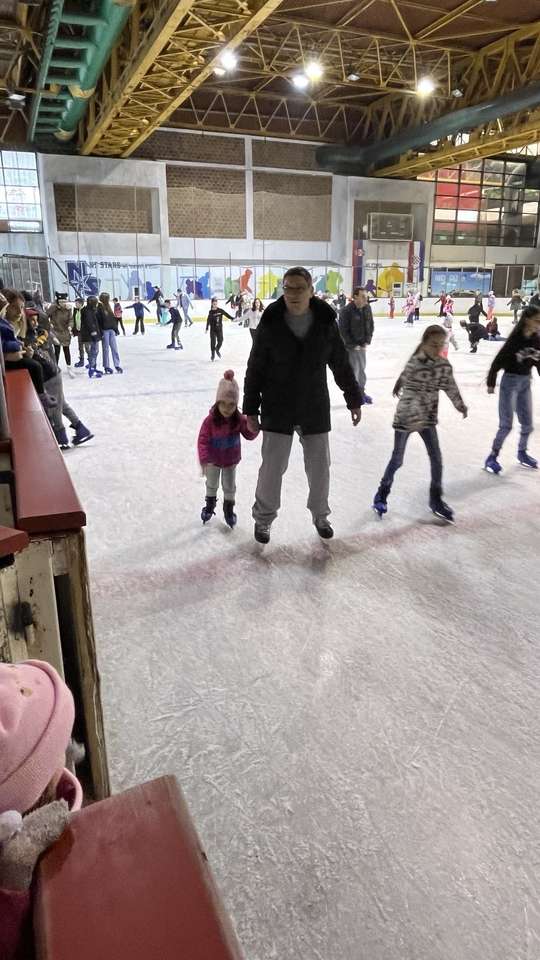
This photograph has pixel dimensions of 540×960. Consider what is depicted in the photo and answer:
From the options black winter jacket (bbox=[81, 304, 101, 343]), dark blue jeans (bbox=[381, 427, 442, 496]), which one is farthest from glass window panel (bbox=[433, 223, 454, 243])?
dark blue jeans (bbox=[381, 427, 442, 496])

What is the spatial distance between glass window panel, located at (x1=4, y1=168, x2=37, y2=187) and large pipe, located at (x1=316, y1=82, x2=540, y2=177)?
10.5 metres

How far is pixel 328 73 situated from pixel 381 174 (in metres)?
7.41

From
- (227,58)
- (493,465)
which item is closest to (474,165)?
(227,58)

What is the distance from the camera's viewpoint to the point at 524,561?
3340 mm

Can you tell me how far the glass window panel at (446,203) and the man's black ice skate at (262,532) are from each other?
27165mm

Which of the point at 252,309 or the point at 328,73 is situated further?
the point at 328,73

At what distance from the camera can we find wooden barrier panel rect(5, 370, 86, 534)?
125 cm

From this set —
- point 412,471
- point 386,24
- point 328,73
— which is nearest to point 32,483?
point 412,471

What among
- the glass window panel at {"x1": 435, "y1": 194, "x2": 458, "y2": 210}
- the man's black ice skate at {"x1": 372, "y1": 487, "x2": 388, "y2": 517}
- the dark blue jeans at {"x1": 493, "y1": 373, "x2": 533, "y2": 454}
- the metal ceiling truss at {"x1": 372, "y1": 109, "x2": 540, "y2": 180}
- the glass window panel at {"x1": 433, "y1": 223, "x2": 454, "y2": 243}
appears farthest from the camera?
the glass window panel at {"x1": 433, "y1": 223, "x2": 454, "y2": 243}

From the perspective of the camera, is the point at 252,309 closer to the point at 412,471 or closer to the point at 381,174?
the point at 412,471

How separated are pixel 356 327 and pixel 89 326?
4.75m

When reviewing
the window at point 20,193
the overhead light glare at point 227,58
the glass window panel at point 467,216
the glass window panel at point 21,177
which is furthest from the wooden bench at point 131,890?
the glass window panel at point 467,216

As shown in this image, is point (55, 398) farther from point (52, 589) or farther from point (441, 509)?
point (52, 589)

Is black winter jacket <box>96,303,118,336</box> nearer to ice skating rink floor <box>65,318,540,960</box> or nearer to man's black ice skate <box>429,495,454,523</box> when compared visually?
ice skating rink floor <box>65,318,540,960</box>
